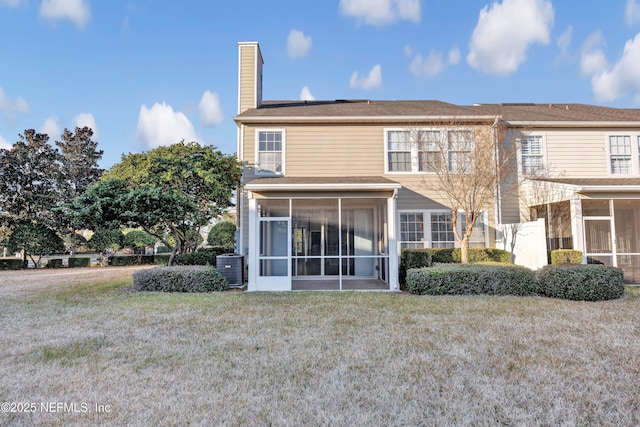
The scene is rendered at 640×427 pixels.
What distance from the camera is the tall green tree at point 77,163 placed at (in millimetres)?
20031

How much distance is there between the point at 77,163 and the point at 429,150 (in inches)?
810

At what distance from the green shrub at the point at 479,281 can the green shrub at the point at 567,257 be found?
7.03 feet

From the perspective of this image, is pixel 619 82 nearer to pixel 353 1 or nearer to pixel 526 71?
pixel 526 71

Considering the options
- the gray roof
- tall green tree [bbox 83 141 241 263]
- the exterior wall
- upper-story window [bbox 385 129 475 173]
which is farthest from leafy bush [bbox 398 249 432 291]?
the exterior wall

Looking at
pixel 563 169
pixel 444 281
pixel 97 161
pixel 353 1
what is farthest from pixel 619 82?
pixel 97 161

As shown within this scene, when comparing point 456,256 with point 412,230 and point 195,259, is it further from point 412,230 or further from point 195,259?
point 195,259

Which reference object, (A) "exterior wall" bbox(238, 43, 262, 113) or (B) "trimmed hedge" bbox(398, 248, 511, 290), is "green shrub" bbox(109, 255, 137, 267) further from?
(B) "trimmed hedge" bbox(398, 248, 511, 290)

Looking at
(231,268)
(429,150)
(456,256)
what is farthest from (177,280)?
(429,150)

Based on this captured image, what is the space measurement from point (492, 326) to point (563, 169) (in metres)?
8.80

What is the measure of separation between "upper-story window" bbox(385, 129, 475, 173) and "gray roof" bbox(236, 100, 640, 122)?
60 centimetres

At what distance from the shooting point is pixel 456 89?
57.5 feet

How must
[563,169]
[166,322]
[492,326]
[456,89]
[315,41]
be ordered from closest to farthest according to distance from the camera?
[492,326], [166,322], [563,169], [315,41], [456,89]

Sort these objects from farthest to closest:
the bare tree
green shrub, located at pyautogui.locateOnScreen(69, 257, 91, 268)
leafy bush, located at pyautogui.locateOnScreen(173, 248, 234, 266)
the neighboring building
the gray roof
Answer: green shrub, located at pyautogui.locateOnScreen(69, 257, 91, 268) < leafy bush, located at pyautogui.locateOnScreen(173, 248, 234, 266) < the gray roof < the neighboring building < the bare tree

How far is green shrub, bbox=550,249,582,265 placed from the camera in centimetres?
941
